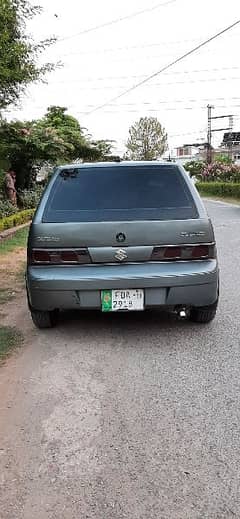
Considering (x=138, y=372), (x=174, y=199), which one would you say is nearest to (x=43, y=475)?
(x=138, y=372)

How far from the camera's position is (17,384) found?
4.06 m

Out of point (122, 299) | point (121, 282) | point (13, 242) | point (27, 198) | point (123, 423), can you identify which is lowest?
point (27, 198)

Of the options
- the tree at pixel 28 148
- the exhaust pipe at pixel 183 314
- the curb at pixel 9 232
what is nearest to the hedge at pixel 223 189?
the tree at pixel 28 148

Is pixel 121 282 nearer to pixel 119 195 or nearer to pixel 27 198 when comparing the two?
pixel 119 195

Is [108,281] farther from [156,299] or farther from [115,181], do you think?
[115,181]

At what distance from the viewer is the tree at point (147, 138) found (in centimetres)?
6581

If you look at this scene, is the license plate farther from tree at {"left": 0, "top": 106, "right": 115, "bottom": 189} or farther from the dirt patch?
tree at {"left": 0, "top": 106, "right": 115, "bottom": 189}

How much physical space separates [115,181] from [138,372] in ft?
6.49

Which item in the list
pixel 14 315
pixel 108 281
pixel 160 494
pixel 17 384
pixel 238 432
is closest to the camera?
pixel 160 494

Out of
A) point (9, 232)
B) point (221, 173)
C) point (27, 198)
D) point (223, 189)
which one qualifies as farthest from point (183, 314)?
point (221, 173)

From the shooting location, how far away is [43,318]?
17.4 ft

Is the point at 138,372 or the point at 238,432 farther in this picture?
the point at 138,372

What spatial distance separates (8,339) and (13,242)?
716cm

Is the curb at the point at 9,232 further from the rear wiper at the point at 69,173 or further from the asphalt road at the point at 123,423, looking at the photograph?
the asphalt road at the point at 123,423
